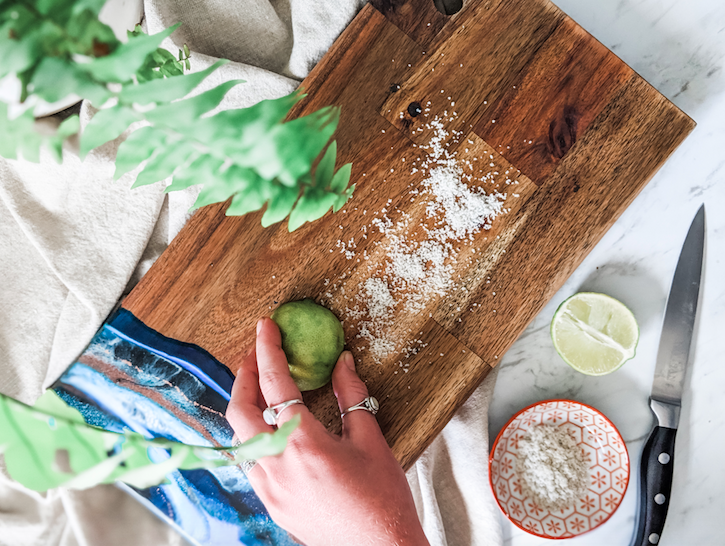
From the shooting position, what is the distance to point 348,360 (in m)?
0.71

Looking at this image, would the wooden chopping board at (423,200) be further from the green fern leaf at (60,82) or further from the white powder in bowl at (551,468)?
the green fern leaf at (60,82)

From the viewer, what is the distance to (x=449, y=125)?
0.71 metres

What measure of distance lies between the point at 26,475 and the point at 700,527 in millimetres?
1011

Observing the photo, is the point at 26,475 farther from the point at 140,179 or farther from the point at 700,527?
the point at 700,527

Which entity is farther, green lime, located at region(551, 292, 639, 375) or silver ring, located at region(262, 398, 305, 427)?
green lime, located at region(551, 292, 639, 375)

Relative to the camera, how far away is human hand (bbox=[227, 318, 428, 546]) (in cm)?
58

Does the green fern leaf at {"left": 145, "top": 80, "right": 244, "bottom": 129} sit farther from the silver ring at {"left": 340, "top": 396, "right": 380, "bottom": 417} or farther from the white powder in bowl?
the white powder in bowl

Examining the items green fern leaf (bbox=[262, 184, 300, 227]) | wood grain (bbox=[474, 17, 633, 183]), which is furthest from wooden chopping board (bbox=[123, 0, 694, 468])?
green fern leaf (bbox=[262, 184, 300, 227])

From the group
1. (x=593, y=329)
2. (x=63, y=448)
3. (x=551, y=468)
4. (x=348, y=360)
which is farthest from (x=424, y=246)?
(x=63, y=448)

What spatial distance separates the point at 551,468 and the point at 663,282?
14.2 inches

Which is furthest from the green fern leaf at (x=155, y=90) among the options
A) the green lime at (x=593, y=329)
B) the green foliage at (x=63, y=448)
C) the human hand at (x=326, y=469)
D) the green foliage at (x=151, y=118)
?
the green lime at (x=593, y=329)

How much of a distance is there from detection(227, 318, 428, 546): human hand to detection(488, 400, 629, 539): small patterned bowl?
220mm

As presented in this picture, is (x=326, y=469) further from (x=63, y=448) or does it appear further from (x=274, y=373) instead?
(x=63, y=448)

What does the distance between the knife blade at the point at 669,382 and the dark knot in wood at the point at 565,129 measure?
0.29m
